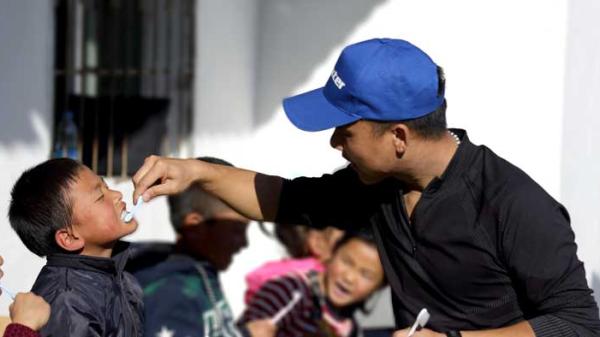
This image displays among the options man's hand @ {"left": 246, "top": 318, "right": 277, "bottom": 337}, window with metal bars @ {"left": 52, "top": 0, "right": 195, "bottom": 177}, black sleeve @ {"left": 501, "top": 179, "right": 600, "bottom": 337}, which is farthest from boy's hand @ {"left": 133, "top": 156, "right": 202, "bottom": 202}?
window with metal bars @ {"left": 52, "top": 0, "right": 195, "bottom": 177}

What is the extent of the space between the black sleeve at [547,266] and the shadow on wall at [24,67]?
3.05 meters

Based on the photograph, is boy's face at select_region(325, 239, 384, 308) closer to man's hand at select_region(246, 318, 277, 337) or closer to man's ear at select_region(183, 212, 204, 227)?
man's hand at select_region(246, 318, 277, 337)

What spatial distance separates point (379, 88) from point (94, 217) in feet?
2.91

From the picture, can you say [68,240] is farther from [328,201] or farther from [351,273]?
[351,273]

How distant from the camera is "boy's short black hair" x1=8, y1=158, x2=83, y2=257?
11.4 ft

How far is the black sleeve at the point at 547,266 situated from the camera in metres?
3.11

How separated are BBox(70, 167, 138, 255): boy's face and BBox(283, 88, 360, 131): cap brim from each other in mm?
558

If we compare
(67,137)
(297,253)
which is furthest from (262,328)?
(67,137)

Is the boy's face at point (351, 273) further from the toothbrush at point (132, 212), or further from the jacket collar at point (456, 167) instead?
the jacket collar at point (456, 167)

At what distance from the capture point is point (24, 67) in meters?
5.76

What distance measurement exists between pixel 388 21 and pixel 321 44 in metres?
0.37

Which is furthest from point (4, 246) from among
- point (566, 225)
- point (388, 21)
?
point (388, 21)

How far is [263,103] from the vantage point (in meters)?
6.54

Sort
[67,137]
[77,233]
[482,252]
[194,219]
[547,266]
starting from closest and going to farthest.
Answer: [547,266] < [482,252] < [77,233] < [194,219] < [67,137]
